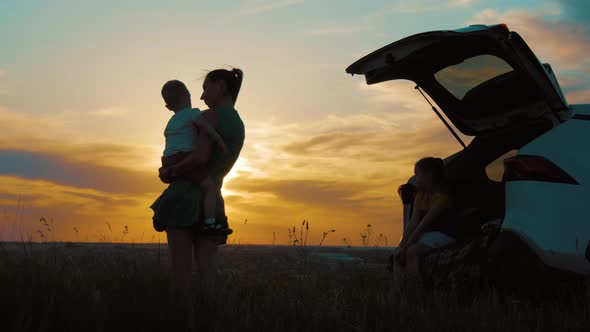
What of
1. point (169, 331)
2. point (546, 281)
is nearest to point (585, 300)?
point (546, 281)

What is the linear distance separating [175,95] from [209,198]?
85 centimetres

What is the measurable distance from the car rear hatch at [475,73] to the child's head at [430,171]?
0.57m

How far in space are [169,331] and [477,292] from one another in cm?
318

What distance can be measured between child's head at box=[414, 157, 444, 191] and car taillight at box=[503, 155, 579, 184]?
1.46 m

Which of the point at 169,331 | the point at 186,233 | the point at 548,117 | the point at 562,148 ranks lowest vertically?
the point at 169,331

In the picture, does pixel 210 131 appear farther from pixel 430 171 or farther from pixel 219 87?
pixel 430 171

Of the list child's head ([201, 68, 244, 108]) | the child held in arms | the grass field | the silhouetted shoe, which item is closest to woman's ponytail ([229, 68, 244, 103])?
child's head ([201, 68, 244, 108])

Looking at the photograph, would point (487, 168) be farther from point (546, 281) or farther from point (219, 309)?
point (219, 309)

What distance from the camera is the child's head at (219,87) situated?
548cm

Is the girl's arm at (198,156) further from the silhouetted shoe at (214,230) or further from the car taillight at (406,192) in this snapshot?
the car taillight at (406,192)

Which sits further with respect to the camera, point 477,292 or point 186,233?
point 477,292

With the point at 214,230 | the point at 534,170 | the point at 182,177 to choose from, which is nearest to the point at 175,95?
the point at 182,177

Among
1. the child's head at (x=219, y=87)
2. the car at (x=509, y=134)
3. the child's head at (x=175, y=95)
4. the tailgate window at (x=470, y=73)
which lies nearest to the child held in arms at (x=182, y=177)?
the child's head at (x=175, y=95)

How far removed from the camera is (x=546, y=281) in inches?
208
